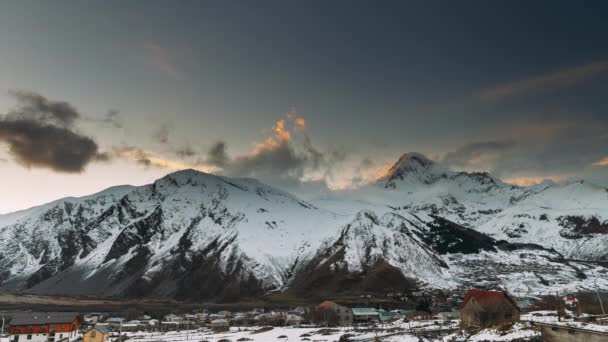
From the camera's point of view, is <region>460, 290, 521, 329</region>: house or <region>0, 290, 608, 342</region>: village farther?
<region>460, 290, 521, 329</region>: house

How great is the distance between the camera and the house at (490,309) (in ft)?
277

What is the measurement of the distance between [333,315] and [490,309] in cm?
7912

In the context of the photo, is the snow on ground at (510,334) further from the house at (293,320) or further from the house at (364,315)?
the house at (364,315)

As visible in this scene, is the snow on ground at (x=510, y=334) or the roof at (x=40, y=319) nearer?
the snow on ground at (x=510, y=334)

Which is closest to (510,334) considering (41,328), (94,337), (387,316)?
(94,337)

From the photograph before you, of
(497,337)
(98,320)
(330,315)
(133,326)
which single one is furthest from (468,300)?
(98,320)

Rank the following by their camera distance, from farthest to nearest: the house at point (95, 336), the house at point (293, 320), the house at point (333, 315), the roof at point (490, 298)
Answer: the house at point (333, 315) < the house at point (293, 320) < the house at point (95, 336) < the roof at point (490, 298)

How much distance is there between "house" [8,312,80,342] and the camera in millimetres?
102125

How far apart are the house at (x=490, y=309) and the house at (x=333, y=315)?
6616 centimetres

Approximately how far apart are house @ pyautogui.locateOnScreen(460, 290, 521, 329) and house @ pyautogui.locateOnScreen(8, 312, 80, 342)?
3345 inches

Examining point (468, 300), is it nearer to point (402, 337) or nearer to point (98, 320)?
point (402, 337)

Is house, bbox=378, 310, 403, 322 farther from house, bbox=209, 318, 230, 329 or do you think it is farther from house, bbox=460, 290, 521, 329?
house, bbox=460, 290, 521, 329

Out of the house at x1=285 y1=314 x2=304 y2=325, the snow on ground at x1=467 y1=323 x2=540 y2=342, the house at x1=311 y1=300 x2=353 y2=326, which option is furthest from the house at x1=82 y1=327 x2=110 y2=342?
the snow on ground at x1=467 y1=323 x2=540 y2=342

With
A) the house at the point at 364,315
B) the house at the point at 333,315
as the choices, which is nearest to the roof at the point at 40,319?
the house at the point at 333,315
